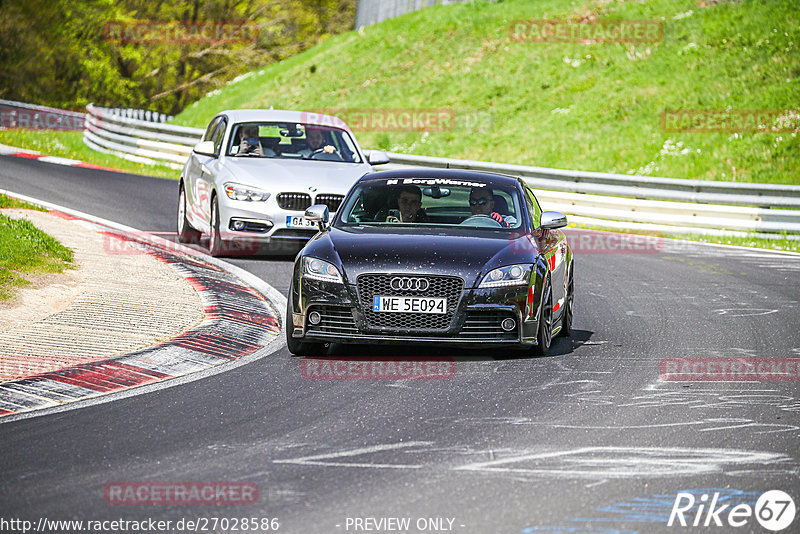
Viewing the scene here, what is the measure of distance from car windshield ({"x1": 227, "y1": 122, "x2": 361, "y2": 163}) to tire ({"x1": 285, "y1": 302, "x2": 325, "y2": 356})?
6.43 metres

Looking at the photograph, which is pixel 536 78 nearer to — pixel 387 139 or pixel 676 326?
pixel 387 139

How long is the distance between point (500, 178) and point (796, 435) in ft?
14.7

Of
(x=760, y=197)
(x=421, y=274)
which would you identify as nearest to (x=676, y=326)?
(x=421, y=274)

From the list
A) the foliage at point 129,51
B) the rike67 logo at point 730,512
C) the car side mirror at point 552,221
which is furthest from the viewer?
the foliage at point 129,51

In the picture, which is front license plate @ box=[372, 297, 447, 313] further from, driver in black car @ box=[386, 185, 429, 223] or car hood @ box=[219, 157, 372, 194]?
car hood @ box=[219, 157, 372, 194]

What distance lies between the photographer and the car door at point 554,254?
32.0ft

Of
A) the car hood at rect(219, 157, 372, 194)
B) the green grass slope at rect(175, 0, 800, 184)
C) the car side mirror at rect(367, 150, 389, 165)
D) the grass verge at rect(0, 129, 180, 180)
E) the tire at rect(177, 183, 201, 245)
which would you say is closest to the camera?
the car hood at rect(219, 157, 372, 194)

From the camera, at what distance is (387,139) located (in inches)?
1352

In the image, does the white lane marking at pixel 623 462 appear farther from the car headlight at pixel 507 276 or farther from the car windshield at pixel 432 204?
the car windshield at pixel 432 204

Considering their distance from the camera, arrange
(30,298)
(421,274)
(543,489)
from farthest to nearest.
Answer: (30,298) < (421,274) < (543,489)

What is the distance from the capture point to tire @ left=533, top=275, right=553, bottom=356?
9258 millimetres

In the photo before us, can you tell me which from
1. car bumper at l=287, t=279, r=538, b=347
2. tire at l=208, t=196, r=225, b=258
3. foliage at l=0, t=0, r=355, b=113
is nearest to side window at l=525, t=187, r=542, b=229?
car bumper at l=287, t=279, r=538, b=347

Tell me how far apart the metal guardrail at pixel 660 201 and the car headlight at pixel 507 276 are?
40.3 ft

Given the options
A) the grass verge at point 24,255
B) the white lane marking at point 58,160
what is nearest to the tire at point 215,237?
the grass verge at point 24,255
